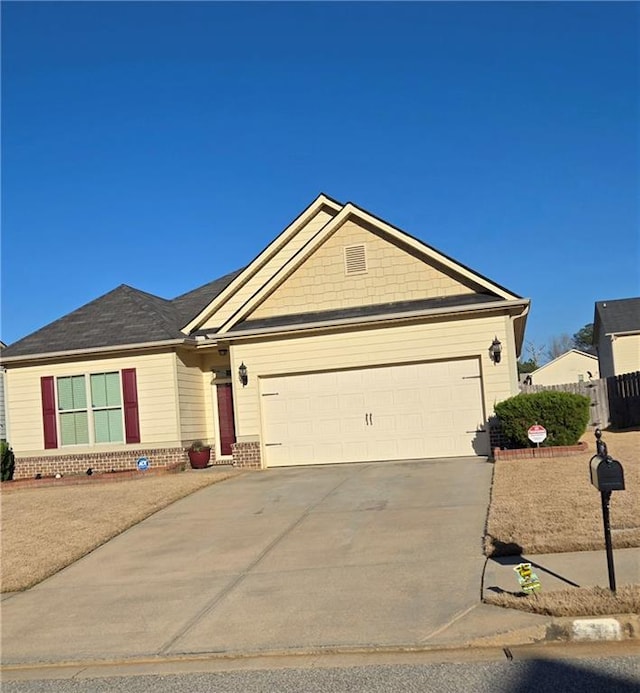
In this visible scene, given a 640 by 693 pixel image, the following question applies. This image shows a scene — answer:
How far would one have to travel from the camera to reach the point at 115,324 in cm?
1972

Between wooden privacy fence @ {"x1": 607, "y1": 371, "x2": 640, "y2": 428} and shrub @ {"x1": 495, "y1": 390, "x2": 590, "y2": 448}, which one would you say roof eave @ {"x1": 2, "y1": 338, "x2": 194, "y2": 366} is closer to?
shrub @ {"x1": 495, "y1": 390, "x2": 590, "y2": 448}

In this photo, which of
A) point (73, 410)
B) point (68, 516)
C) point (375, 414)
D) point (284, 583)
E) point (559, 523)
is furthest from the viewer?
point (73, 410)

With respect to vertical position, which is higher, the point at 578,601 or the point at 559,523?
the point at 559,523

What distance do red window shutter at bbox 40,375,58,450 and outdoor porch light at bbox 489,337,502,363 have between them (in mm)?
11069

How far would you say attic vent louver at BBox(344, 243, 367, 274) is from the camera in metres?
17.1

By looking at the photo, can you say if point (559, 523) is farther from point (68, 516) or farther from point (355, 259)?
point (355, 259)

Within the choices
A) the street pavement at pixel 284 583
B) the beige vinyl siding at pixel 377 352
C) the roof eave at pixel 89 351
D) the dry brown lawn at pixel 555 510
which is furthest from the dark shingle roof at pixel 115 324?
the dry brown lawn at pixel 555 510

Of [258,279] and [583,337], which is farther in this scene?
[583,337]

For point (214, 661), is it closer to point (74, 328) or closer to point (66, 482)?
point (66, 482)

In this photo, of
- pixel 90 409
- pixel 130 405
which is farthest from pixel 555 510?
pixel 90 409

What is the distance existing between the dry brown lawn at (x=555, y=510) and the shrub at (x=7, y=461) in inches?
495

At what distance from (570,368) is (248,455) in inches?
1952

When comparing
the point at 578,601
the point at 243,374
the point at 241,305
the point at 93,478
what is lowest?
the point at 578,601

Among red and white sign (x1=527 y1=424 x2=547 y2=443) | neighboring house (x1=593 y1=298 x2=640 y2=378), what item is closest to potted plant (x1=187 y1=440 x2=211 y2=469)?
red and white sign (x1=527 y1=424 x2=547 y2=443)
